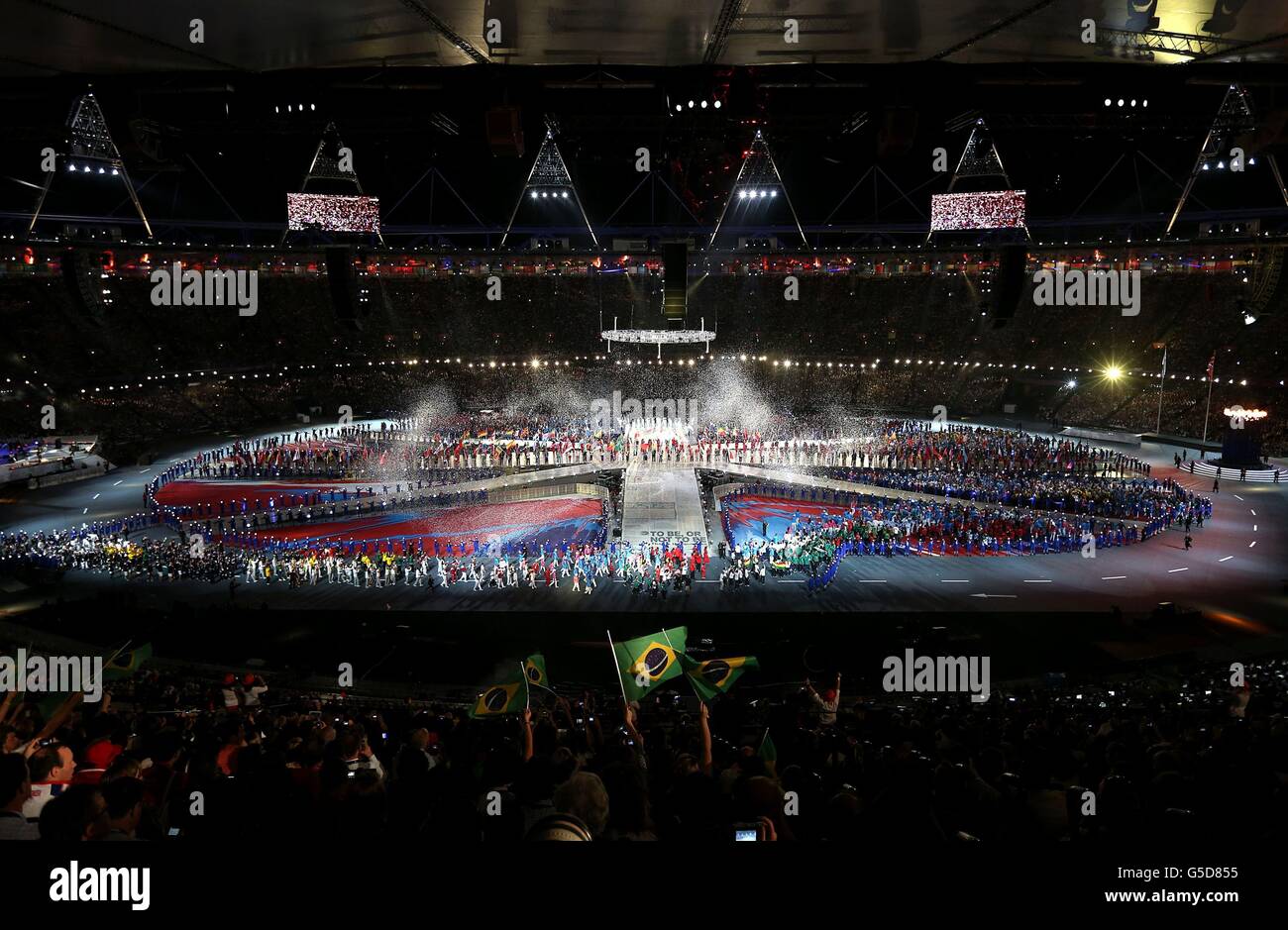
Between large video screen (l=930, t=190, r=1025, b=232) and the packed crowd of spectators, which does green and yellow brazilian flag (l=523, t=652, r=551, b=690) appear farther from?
large video screen (l=930, t=190, r=1025, b=232)

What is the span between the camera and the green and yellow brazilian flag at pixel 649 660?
27.2 ft

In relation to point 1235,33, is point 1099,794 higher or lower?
lower

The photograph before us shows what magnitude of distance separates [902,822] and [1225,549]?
26938mm

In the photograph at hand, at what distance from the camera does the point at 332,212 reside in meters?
41.6

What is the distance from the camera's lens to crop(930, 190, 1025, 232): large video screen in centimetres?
4138

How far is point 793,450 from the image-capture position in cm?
3984

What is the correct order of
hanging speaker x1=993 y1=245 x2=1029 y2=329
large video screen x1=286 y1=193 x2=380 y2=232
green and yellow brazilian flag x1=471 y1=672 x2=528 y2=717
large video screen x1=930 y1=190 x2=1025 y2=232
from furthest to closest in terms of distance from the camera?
large video screen x1=930 y1=190 x2=1025 y2=232
large video screen x1=286 y1=193 x2=380 y2=232
hanging speaker x1=993 y1=245 x2=1029 y2=329
green and yellow brazilian flag x1=471 y1=672 x2=528 y2=717

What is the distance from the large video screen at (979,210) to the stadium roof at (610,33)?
3927 centimetres

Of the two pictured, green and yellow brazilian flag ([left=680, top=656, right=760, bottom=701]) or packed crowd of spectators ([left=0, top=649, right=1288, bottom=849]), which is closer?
packed crowd of spectators ([left=0, top=649, right=1288, bottom=849])

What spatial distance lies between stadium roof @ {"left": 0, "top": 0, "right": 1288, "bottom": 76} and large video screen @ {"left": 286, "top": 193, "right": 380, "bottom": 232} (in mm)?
37918

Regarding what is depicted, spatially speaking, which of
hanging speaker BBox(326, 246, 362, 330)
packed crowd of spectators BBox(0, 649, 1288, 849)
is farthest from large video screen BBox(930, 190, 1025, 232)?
packed crowd of spectators BBox(0, 649, 1288, 849)

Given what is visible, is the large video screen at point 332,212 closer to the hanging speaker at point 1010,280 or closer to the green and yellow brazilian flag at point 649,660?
the hanging speaker at point 1010,280
